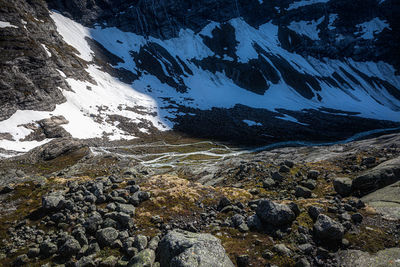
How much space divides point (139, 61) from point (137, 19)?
5392 centimetres

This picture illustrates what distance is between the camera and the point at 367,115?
157m

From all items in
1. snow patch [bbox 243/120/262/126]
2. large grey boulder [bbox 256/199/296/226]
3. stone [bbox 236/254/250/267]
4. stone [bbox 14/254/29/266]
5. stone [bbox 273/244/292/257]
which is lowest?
snow patch [bbox 243/120/262/126]

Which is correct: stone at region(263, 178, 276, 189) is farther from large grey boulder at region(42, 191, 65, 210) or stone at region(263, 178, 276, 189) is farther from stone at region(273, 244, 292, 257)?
large grey boulder at region(42, 191, 65, 210)

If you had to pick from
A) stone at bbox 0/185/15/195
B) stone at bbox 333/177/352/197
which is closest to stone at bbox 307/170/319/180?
stone at bbox 333/177/352/197

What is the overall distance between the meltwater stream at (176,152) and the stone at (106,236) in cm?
4707

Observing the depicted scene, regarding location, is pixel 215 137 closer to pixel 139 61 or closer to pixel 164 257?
pixel 164 257

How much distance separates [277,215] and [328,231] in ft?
9.10

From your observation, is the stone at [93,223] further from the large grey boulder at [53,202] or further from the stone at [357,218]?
the stone at [357,218]

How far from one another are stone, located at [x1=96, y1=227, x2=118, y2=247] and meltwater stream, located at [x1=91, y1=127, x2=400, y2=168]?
47.1 m

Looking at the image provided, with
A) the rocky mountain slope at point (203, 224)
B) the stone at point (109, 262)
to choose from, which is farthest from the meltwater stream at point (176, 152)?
the stone at point (109, 262)

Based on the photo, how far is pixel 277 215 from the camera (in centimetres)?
1314

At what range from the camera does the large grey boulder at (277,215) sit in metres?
13.1

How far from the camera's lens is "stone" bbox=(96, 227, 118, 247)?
1227 cm

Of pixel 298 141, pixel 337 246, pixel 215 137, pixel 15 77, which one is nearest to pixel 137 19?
pixel 15 77
